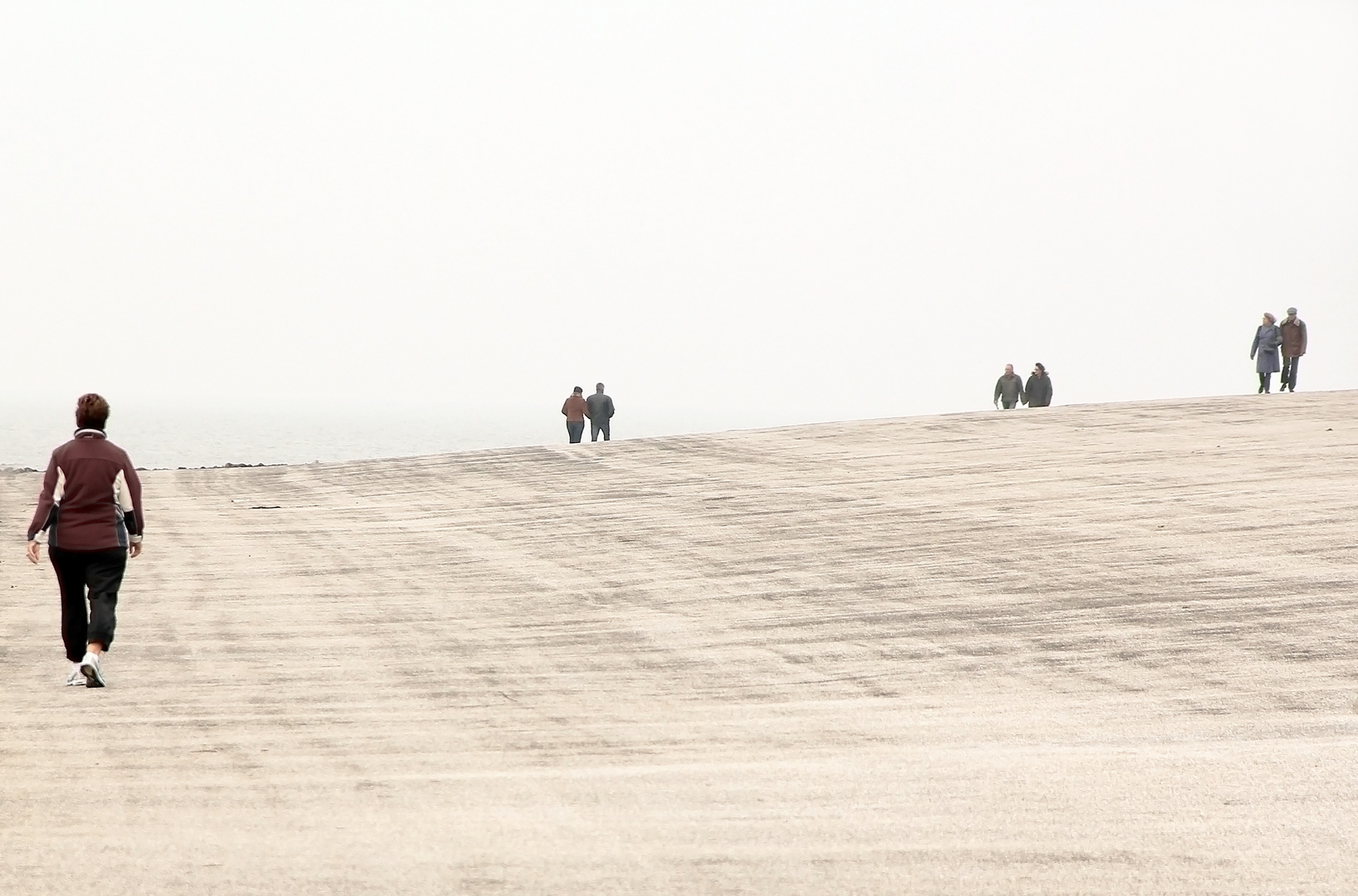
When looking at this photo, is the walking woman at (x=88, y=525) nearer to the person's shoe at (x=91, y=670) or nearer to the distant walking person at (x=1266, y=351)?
the person's shoe at (x=91, y=670)

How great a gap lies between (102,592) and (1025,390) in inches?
833

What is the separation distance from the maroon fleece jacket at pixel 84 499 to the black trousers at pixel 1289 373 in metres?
22.8

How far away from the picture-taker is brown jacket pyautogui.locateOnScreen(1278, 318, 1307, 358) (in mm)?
25922

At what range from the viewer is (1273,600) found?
31.8 feet

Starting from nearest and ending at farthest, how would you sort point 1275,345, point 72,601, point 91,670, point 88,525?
point 91,670, point 88,525, point 72,601, point 1275,345

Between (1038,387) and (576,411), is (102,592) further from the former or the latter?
(1038,387)

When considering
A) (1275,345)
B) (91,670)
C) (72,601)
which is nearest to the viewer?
(91,670)

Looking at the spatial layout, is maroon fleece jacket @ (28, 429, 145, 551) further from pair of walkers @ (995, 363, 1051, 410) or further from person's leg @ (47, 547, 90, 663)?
pair of walkers @ (995, 363, 1051, 410)

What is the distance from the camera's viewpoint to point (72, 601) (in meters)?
8.49

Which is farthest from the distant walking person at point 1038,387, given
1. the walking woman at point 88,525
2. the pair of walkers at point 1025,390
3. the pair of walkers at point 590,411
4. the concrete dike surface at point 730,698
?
the walking woman at point 88,525

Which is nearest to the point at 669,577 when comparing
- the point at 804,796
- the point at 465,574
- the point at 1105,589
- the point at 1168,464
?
the point at 465,574

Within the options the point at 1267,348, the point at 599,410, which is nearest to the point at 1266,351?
the point at 1267,348

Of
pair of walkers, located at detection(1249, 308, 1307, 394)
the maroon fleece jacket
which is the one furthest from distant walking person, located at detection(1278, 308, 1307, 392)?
the maroon fleece jacket

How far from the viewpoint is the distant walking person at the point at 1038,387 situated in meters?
26.8
